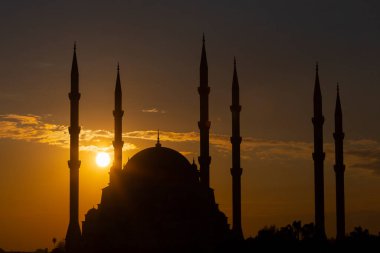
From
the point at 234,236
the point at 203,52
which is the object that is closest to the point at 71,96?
the point at 203,52

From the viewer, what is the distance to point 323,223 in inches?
2377

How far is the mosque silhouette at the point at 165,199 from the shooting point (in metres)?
60.1

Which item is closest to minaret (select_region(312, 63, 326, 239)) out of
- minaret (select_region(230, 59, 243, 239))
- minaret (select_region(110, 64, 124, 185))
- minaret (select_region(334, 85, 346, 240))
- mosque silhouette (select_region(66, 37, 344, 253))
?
mosque silhouette (select_region(66, 37, 344, 253))

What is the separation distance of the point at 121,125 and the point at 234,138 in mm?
8455

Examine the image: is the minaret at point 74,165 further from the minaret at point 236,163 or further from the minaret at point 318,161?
the minaret at point 318,161

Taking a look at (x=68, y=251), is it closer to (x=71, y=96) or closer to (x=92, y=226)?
(x=92, y=226)

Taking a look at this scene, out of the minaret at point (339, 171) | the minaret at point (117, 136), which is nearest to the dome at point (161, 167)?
the minaret at point (117, 136)

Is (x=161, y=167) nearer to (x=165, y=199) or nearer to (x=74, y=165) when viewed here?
(x=165, y=199)

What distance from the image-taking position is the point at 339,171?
63969 millimetres

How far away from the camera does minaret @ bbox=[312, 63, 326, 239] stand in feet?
198

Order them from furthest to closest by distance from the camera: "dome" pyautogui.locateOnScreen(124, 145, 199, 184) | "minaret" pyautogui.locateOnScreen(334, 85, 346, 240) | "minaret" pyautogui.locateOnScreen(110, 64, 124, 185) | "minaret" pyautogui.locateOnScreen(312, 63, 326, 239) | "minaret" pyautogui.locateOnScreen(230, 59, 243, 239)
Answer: "minaret" pyautogui.locateOnScreen(110, 64, 124, 185) < "dome" pyautogui.locateOnScreen(124, 145, 199, 184) < "minaret" pyautogui.locateOnScreen(334, 85, 346, 240) < "minaret" pyautogui.locateOnScreen(230, 59, 243, 239) < "minaret" pyautogui.locateOnScreen(312, 63, 326, 239)

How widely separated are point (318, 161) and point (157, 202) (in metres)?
11.4

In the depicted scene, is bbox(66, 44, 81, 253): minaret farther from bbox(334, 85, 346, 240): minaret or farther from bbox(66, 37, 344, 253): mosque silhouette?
bbox(334, 85, 346, 240): minaret

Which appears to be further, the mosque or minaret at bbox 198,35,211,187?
minaret at bbox 198,35,211,187
